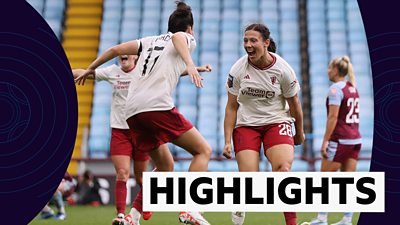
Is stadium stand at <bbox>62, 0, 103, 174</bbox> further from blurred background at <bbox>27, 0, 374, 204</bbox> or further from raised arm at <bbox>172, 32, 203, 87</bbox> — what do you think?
raised arm at <bbox>172, 32, 203, 87</bbox>

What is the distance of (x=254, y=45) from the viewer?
252 inches

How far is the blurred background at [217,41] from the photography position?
1906cm

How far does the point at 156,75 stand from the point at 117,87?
2251 millimetres

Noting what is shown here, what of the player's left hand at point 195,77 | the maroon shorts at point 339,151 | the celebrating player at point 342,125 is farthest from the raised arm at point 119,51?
the maroon shorts at point 339,151

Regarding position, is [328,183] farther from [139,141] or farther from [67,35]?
[67,35]

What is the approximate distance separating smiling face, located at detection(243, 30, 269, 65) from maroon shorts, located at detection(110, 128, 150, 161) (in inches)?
93.7

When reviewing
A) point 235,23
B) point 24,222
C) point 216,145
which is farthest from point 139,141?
point 235,23

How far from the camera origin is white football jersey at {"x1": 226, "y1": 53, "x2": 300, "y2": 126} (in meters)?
6.54

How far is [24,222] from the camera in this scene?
577 centimetres

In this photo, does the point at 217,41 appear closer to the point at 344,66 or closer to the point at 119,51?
the point at 344,66

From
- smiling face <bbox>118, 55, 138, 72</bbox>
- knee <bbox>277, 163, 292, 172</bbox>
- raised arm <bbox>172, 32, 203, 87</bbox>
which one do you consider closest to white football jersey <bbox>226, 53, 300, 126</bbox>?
knee <bbox>277, 163, 292, 172</bbox>

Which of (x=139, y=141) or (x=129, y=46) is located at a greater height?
(x=129, y=46)

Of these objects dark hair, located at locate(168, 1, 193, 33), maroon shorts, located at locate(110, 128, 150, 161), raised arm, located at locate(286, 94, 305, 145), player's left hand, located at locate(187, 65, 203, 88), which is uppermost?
dark hair, located at locate(168, 1, 193, 33)

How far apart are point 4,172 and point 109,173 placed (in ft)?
34.2
